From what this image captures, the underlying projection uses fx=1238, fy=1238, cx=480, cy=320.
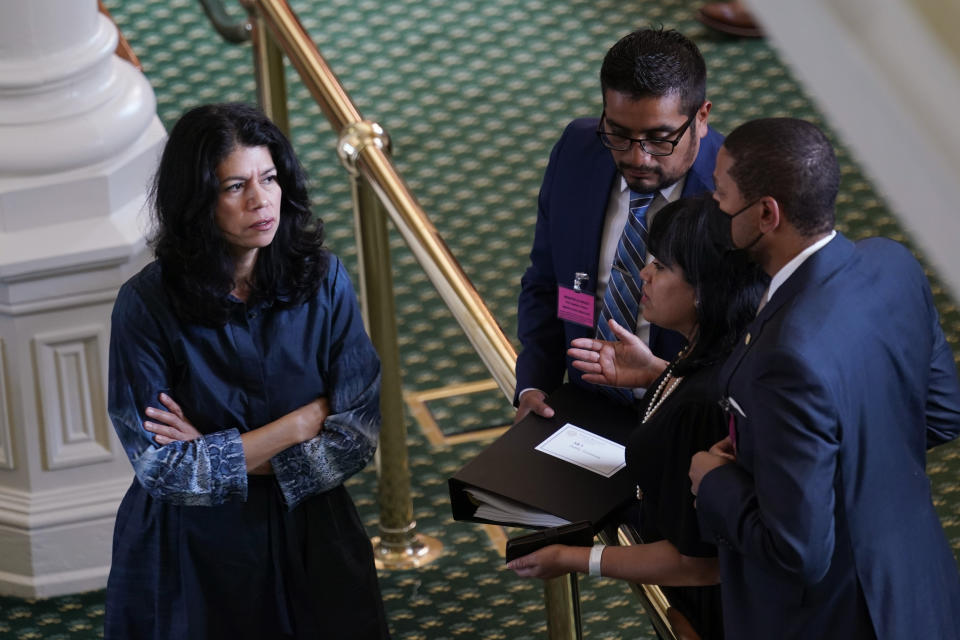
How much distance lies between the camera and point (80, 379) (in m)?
3.37

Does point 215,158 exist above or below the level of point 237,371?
Result: above

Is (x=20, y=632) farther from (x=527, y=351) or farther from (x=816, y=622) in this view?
(x=816, y=622)

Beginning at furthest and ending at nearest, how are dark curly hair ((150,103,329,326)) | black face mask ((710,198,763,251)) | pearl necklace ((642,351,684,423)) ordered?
dark curly hair ((150,103,329,326))
pearl necklace ((642,351,684,423))
black face mask ((710,198,763,251))

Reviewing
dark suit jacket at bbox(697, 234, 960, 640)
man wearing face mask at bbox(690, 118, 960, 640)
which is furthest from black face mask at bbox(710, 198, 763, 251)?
dark suit jacket at bbox(697, 234, 960, 640)

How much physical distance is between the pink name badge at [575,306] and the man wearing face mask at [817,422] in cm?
62

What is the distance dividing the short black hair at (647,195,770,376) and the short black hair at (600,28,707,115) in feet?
0.92

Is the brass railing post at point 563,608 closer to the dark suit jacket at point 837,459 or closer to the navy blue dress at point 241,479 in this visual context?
the navy blue dress at point 241,479

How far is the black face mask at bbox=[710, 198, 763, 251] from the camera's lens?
5.64 feet

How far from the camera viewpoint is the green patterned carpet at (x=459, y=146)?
344 cm

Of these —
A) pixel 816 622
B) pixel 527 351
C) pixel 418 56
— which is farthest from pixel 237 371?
pixel 418 56

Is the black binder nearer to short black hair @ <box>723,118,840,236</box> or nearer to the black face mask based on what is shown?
the black face mask

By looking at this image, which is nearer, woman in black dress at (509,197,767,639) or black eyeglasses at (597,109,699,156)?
woman in black dress at (509,197,767,639)

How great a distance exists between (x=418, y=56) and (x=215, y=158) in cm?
383

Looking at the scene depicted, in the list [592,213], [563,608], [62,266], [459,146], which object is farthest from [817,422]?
[459,146]
